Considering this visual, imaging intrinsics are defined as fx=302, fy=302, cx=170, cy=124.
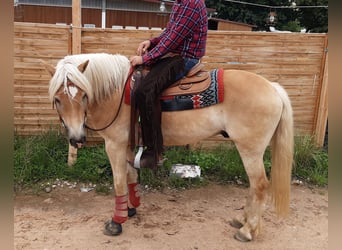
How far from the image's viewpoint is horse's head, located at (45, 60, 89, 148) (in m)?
2.52

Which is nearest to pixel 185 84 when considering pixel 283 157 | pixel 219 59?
pixel 283 157

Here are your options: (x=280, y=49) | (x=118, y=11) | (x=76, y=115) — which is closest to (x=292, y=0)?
(x=118, y=11)

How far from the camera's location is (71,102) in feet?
8.30

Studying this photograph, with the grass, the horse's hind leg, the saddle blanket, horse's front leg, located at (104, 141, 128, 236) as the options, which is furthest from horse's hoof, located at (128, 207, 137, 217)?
the saddle blanket

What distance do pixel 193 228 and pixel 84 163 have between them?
1907 mm

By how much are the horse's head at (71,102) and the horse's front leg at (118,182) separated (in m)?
0.52

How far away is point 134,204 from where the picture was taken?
354 centimetres

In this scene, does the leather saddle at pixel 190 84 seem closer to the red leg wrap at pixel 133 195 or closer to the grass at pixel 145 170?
the red leg wrap at pixel 133 195

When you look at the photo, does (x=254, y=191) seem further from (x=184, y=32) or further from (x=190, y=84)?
(x=184, y=32)

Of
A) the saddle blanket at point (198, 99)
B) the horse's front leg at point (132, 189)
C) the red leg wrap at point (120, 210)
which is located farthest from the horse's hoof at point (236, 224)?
the saddle blanket at point (198, 99)

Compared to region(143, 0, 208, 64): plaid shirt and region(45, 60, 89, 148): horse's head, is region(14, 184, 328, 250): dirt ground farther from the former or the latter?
region(143, 0, 208, 64): plaid shirt

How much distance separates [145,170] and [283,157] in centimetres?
203

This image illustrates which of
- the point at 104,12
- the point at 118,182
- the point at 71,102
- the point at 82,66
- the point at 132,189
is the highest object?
the point at 104,12

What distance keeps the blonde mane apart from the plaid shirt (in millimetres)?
290
